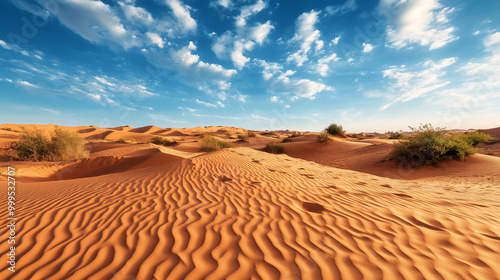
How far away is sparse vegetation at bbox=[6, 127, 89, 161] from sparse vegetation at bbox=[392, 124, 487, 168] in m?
16.2

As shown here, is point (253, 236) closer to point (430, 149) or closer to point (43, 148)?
point (430, 149)

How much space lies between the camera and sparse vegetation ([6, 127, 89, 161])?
9.40 meters

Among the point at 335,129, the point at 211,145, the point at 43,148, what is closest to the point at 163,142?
the point at 211,145

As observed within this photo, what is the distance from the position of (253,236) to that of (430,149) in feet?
33.8

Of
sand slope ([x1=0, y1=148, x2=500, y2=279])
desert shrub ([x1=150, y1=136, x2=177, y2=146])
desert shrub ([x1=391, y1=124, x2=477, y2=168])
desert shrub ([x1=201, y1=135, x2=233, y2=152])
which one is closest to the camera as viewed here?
sand slope ([x1=0, y1=148, x2=500, y2=279])

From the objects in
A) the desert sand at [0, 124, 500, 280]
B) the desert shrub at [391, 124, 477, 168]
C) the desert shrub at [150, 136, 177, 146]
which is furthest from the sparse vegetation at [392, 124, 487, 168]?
the desert shrub at [150, 136, 177, 146]

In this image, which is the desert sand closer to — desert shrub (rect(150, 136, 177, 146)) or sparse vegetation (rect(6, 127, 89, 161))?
sparse vegetation (rect(6, 127, 89, 161))

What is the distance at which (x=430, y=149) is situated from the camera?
878 cm

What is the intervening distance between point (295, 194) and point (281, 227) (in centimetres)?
145

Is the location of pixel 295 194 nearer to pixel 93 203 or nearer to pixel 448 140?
pixel 93 203

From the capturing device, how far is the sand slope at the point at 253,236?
173 cm

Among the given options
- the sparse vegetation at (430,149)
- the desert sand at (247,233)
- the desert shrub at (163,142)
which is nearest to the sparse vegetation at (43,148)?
the desert sand at (247,233)

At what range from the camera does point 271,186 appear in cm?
435

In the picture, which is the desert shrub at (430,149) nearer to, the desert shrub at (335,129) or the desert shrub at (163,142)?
the desert shrub at (335,129)
